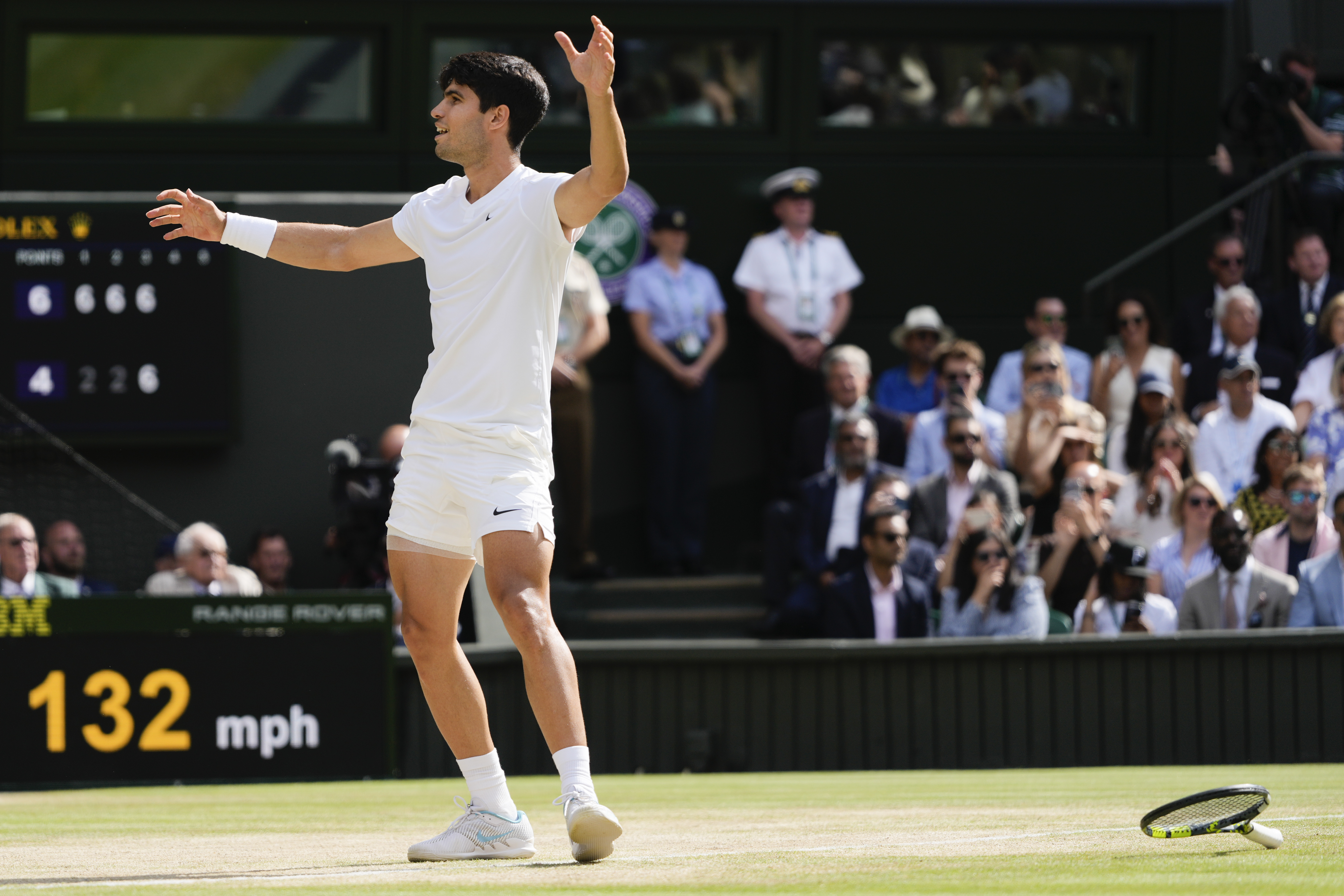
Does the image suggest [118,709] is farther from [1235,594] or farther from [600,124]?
[1235,594]

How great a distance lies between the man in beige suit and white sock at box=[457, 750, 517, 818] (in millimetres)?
5321

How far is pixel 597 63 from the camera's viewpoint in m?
3.87

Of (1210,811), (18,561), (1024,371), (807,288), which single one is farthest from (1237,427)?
(18,561)

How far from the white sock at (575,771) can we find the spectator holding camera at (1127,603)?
519 cm

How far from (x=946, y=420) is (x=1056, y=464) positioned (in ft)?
2.09

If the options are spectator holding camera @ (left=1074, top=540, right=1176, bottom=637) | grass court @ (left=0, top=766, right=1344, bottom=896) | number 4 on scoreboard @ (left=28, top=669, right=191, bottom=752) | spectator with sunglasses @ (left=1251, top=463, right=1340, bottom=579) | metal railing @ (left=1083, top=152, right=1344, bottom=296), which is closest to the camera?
grass court @ (left=0, top=766, right=1344, bottom=896)

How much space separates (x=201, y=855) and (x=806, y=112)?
9.25m

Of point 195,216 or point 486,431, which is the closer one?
point 486,431

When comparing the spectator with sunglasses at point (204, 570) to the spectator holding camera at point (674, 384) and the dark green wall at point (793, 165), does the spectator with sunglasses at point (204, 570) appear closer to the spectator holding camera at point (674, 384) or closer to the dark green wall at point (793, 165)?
the spectator holding camera at point (674, 384)

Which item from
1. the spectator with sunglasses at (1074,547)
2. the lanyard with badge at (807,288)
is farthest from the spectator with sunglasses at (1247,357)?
the lanyard with badge at (807,288)

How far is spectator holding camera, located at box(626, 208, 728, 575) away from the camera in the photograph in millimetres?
11031

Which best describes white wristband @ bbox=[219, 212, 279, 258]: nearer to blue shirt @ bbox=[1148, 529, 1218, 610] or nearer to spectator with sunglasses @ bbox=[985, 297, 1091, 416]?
blue shirt @ bbox=[1148, 529, 1218, 610]

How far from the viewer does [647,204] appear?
12.3 meters

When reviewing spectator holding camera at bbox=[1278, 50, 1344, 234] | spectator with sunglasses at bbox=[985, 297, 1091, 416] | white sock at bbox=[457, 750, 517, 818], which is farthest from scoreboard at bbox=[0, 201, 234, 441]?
spectator holding camera at bbox=[1278, 50, 1344, 234]
